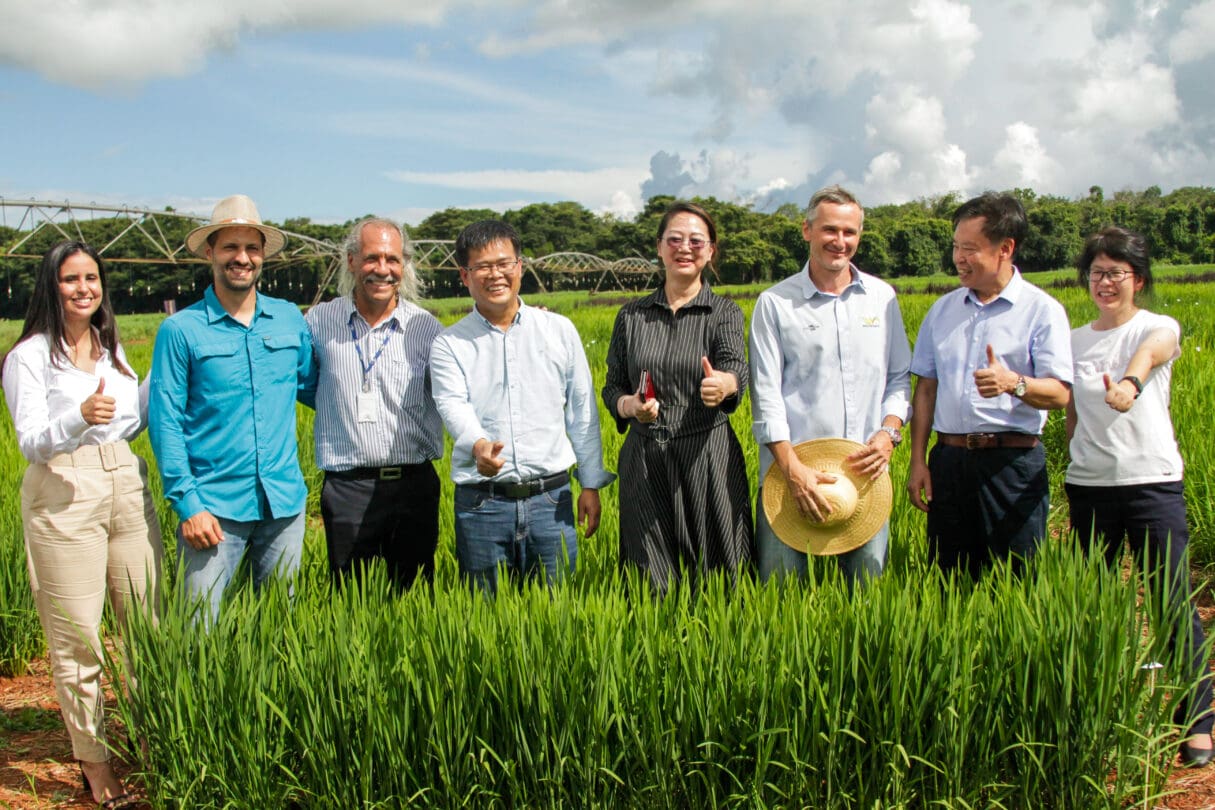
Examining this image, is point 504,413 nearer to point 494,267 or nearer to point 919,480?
point 494,267

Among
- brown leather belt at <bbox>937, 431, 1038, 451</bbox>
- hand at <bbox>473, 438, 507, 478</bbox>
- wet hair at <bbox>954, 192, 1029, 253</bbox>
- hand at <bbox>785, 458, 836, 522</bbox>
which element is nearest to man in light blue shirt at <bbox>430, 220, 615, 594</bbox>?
hand at <bbox>473, 438, 507, 478</bbox>

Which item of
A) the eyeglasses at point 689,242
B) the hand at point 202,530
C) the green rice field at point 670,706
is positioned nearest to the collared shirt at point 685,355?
the eyeglasses at point 689,242

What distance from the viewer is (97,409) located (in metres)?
2.61

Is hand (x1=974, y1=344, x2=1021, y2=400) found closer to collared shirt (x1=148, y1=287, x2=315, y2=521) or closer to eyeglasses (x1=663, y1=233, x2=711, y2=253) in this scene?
eyeglasses (x1=663, y1=233, x2=711, y2=253)

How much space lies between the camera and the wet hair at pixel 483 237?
2.99 meters

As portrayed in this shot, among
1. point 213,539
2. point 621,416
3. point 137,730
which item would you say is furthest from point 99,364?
point 621,416

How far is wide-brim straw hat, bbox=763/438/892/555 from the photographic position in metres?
2.99

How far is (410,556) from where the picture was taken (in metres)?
3.26

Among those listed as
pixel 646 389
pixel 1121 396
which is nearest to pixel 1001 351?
pixel 1121 396

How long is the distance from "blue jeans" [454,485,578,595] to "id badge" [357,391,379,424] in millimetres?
387

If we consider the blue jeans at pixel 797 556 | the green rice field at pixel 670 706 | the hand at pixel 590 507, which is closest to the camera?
the green rice field at pixel 670 706

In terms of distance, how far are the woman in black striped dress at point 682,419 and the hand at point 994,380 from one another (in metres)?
0.72

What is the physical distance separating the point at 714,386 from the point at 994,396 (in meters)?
0.88

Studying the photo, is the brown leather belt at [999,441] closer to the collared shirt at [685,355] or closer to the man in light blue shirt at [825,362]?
the man in light blue shirt at [825,362]
